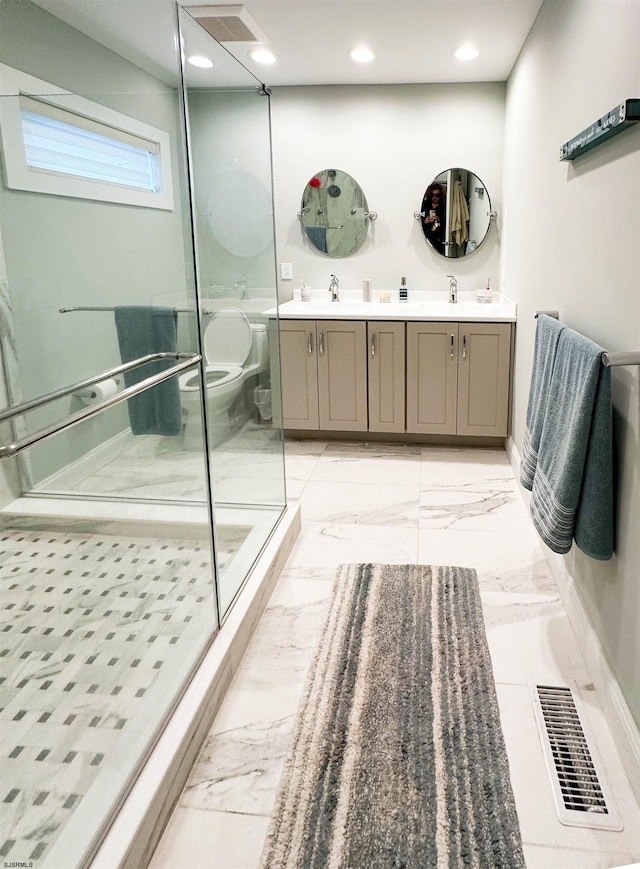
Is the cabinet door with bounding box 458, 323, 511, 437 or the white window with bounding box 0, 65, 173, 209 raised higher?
the white window with bounding box 0, 65, 173, 209

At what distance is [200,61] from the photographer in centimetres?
196

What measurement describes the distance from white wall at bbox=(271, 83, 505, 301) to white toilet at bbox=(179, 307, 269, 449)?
2.12m

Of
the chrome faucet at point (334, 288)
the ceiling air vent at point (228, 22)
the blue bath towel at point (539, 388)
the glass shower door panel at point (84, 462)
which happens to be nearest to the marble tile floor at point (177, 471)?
the glass shower door panel at point (84, 462)

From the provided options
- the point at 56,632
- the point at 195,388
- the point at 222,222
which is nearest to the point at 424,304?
the point at 222,222

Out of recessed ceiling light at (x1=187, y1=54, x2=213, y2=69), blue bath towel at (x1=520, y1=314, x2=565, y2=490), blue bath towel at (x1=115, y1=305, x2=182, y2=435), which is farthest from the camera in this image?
blue bath towel at (x1=520, y1=314, x2=565, y2=490)

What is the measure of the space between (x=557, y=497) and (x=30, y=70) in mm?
1599

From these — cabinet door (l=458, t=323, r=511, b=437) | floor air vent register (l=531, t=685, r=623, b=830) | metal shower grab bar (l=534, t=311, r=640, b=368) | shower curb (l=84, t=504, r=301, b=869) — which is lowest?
floor air vent register (l=531, t=685, r=623, b=830)

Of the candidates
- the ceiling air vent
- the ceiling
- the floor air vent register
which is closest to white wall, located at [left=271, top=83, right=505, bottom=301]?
the ceiling

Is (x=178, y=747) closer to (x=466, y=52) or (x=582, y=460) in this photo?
(x=582, y=460)

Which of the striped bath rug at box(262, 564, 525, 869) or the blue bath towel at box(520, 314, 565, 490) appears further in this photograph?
the blue bath towel at box(520, 314, 565, 490)

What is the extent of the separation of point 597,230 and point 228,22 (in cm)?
208

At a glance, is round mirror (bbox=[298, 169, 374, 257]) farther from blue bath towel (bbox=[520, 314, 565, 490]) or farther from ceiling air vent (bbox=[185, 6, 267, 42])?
blue bath towel (bbox=[520, 314, 565, 490])

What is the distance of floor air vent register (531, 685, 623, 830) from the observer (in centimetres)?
154

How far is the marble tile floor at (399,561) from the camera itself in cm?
151
